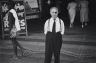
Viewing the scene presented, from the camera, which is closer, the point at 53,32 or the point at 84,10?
the point at 53,32

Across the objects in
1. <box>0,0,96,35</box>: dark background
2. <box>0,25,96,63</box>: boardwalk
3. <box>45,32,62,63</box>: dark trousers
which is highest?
<box>0,0,96,35</box>: dark background

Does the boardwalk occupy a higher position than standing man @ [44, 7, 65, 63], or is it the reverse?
standing man @ [44, 7, 65, 63]

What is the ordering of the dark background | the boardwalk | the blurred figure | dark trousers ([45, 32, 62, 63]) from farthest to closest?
the dark background, the blurred figure, the boardwalk, dark trousers ([45, 32, 62, 63])

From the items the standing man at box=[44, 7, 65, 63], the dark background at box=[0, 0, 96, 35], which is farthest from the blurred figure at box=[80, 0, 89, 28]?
the standing man at box=[44, 7, 65, 63]

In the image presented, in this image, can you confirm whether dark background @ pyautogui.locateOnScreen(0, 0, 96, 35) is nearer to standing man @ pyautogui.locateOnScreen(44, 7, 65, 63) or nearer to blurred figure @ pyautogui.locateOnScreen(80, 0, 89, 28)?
blurred figure @ pyautogui.locateOnScreen(80, 0, 89, 28)

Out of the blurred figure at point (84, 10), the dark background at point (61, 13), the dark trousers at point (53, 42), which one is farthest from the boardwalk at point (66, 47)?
the dark background at point (61, 13)

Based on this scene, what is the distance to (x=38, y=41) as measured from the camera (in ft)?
36.6

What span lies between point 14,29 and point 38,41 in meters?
3.09

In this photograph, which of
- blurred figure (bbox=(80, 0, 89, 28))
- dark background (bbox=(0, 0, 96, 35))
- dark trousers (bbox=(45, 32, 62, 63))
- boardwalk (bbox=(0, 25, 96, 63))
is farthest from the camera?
dark background (bbox=(0, 0, 96, 35))

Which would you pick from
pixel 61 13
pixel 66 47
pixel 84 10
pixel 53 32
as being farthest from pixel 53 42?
pixel 61 13

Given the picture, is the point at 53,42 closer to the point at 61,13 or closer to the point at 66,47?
the point at 66,47

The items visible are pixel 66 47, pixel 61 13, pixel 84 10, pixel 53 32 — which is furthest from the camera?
pixel 61 13

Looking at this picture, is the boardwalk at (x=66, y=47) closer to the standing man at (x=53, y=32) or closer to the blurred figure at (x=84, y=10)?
the blurred figure at (x=84, y=10)

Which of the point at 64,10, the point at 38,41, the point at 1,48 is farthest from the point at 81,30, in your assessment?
the point at 64,10
